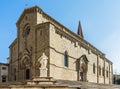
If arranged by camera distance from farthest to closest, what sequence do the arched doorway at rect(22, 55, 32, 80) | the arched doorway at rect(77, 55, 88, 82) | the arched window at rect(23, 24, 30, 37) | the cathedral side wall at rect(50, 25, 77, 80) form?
1. the arched doorway at rect(77, 55, 88, 82)
2. the arched window at rect(23, 24, 30, 37)
3. the arched doorway at rect(22, 55, 32, 80)
4. the cathedral side wall at rect(50, 25, 77, 80)

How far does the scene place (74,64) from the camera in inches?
1316

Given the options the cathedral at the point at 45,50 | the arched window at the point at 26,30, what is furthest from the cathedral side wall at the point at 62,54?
the arched window at the point at 26,30

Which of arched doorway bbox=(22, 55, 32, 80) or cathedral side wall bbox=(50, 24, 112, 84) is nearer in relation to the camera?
cathedral side wall bbox=(50, 24, 112, 84)

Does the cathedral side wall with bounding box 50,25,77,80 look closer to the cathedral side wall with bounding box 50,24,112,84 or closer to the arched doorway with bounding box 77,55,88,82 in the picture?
the cathedral side wall with bounding box 50,24,112,84

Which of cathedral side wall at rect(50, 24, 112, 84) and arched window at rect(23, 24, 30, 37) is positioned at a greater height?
arched window at rect(23, 24, 30, 37)

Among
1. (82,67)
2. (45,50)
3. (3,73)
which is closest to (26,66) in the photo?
(45,50)

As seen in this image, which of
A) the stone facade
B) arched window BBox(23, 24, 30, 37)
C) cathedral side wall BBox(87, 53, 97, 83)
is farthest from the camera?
cathedral side wall BBox(87, 53, 97, 83)

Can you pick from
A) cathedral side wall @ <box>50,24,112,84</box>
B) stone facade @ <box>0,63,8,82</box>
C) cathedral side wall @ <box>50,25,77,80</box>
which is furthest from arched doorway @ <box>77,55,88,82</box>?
stone facade @ <box>0,63,8,82</box>

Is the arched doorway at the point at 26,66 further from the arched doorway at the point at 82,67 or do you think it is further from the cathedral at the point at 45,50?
the arched doorway at the point at 82,67

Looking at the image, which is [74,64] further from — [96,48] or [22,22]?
[96,48]

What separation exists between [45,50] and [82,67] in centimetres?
1066

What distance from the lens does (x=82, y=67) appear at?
36375 millimetres

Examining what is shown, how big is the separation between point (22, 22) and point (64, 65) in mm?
7697

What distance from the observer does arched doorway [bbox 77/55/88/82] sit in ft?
114
